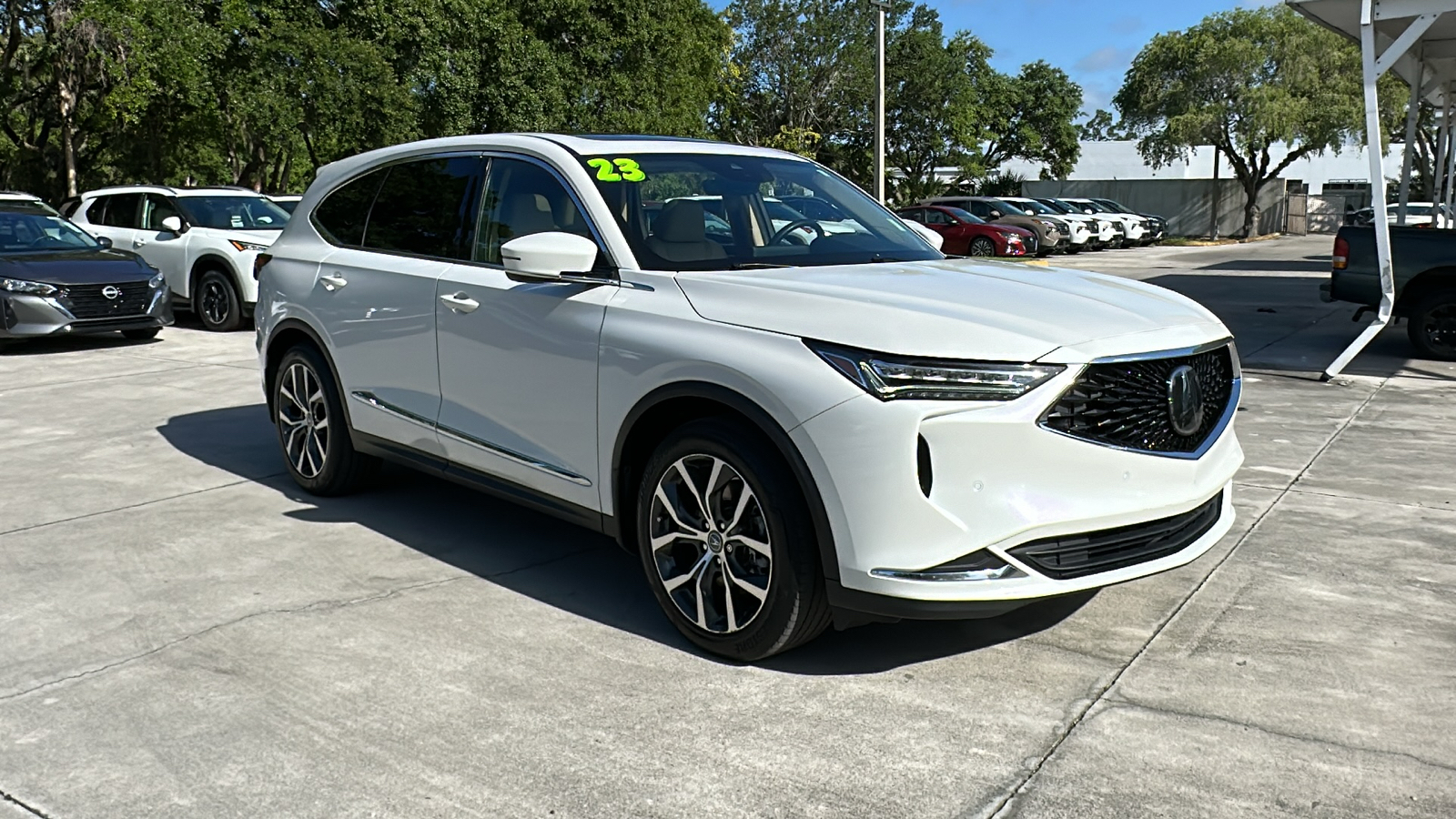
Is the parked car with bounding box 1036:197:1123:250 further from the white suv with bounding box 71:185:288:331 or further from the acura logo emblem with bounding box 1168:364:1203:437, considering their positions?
the acura logo emblem with bounding box 1168:364:1203:437

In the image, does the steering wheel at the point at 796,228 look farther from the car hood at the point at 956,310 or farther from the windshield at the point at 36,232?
the windshield at the point at 36,232

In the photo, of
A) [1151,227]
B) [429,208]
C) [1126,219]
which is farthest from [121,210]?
[1151,227]

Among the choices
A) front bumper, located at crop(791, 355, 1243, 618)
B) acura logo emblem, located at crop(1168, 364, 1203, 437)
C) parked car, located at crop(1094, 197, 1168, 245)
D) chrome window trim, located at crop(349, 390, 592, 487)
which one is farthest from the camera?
parked car, located at crop(1094, 197, 1168, 245)

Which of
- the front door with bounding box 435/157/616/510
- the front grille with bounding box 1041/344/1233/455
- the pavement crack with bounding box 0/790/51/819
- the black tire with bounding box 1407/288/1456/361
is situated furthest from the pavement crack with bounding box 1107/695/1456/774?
the black tire with bounding box 1407/288/1456/361

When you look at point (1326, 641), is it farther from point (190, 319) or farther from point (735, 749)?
point (190, 319)

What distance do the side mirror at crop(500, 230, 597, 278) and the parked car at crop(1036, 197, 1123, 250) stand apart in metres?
31.4

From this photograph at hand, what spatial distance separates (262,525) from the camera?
5832 mm

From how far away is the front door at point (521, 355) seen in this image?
4.48m

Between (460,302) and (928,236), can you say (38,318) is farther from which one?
(928,236)

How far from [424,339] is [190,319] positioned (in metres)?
11.7

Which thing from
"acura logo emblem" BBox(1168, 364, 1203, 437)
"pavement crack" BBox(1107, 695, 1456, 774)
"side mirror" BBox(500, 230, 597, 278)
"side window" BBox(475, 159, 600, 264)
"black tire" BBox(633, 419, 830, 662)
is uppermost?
"side window" BBox(475, 159, 600, 264)

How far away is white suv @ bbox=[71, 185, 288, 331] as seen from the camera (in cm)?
1412

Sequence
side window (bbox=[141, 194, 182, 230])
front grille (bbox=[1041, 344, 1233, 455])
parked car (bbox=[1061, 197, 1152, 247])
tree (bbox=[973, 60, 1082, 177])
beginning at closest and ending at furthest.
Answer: front grille (bbox=[1041, 344, 1233, 455]), side window (bbox=[141, 194, 182, 230]), parked car (bbox=[1061, 197, 1152, 247]), tree (bbox=[973, 60, 1082, 177])

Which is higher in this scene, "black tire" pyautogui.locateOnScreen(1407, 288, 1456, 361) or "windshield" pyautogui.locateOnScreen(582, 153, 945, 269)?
"windshield" pyautogui.locateOnScreen(582, 153, 945, 269)
